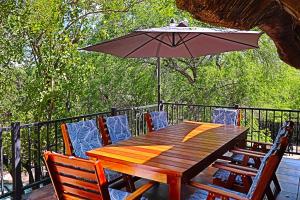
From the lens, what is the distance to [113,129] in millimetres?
3760

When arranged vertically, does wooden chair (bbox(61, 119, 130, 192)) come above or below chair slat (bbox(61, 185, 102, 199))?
above

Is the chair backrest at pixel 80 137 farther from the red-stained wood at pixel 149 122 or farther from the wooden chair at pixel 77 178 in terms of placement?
the wooden chair at pixel 77 178

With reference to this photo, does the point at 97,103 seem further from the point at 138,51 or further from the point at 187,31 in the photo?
the point at 187,31

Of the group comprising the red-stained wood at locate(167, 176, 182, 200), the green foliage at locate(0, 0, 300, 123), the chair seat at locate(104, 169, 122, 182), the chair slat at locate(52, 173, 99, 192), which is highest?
the green foliage at locate(0, 0, 300, 123)

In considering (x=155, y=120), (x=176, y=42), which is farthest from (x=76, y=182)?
(x=176, y=42)

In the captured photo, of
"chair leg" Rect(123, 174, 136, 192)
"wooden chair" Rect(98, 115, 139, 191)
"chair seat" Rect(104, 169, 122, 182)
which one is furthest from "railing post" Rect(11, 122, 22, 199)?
"chair leg" Rect(123, 174, 136, 192)

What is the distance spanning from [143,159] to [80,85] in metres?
6.32

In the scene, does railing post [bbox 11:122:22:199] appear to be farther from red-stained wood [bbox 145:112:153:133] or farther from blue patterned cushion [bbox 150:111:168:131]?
blue patterned cushion [bbox 150:111:168:131]

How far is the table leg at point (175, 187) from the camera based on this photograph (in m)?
2.25

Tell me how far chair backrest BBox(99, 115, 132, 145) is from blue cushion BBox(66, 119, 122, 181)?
0.28 ft

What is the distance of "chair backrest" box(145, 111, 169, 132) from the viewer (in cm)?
425

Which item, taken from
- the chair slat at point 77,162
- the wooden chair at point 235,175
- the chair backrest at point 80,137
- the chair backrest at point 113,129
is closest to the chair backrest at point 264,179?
the wooden chair at point 235,175

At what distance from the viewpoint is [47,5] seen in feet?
23.1

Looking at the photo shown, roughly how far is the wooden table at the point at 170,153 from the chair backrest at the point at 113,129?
0.44 meters
